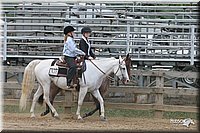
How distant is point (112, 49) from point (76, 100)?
4003 mm

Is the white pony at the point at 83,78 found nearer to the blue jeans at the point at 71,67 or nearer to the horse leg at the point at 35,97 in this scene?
the horse leg at the point at 35,97

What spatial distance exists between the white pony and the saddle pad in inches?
3.4

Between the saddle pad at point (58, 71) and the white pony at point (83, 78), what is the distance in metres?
0.09

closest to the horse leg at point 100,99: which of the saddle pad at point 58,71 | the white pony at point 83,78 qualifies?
the white pony at point 83,78

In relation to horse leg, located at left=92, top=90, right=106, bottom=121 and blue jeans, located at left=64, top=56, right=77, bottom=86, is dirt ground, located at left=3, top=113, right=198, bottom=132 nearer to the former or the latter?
horse leg, located at left=92, top=90, right=106, bottom=121

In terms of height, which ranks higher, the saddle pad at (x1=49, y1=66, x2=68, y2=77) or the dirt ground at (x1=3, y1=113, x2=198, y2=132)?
the saddle pad at (x1=49, y1=66, x2=68, y2=77)

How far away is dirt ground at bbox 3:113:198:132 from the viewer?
Result: 10.4 metres

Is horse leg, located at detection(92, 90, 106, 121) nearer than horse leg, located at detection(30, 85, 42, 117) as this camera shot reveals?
Yes

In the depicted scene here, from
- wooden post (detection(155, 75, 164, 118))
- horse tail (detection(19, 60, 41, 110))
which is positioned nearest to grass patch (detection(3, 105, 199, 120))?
wooden post (detection(155, 75, 164, 118))

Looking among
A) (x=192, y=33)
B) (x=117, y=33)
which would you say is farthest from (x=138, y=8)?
(x=192, y=33)

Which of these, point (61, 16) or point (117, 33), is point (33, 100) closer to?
point (117, 33)

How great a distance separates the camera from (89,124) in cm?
1130

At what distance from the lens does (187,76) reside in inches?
496

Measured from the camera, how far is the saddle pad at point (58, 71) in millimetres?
12070
